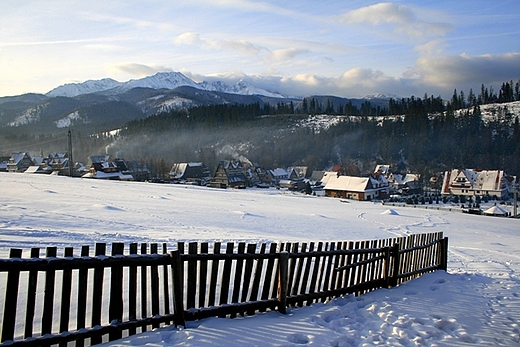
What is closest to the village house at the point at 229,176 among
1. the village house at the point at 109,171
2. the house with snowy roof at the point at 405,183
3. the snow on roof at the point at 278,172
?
the snow on roof at the point at 278,172

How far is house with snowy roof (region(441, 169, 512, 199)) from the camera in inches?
3110

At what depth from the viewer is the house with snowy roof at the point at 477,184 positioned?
79.0m

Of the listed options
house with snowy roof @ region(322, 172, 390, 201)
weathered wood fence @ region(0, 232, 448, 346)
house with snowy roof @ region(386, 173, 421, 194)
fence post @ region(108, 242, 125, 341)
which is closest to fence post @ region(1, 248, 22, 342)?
weathered wood fence @ region(0, 232, 448, 346)

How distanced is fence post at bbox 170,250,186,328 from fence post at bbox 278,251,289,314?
1.73 metres

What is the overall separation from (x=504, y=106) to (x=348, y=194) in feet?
360

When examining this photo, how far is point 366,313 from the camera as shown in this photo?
6.40 metres

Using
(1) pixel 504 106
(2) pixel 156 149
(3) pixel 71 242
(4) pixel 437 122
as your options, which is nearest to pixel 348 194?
(3) pixel 71 242

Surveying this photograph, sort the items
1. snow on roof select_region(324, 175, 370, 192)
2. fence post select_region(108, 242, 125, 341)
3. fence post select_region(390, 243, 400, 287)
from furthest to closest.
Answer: snow on roof select_region(324, 175, 370, 192), fence post select_region(390, 243, 400, 287), fence post select_region(108, 242, 125, 341)

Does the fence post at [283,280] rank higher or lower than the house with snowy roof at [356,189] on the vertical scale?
higher

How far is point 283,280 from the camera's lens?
6.25 meters

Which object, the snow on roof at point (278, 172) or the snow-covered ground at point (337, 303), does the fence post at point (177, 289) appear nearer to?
the snow-covered ground at point (337, 303)

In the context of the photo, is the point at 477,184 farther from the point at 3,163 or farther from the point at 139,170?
the point at 3,163

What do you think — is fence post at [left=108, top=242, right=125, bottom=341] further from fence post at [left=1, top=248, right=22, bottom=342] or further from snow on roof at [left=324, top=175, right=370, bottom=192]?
snow on roof at [left=324, top=175, right=370, bottom=192]

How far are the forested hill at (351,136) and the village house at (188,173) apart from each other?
19.9 metres
